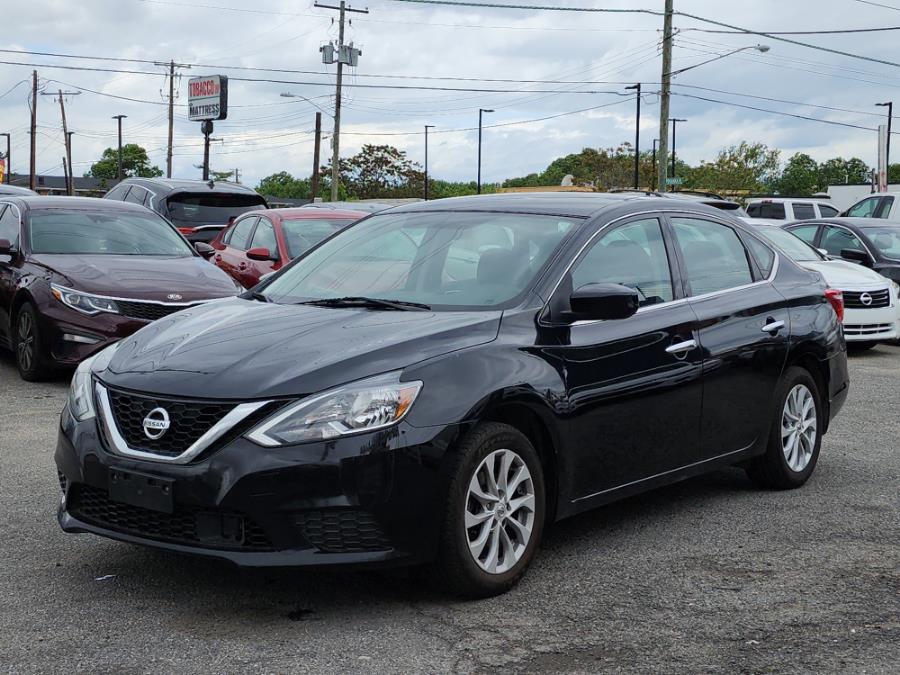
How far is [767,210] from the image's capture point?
28047 millimetres

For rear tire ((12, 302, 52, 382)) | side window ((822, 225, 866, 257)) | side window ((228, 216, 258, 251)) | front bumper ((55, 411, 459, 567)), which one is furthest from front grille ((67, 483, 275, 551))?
side window ((822, 225, 866, 257))

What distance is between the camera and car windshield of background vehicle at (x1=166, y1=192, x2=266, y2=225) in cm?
1739

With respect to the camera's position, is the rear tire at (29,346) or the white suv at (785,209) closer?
the rear tire at (29,346)

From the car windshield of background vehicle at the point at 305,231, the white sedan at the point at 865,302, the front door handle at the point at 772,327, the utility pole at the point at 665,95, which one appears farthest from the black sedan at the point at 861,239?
the utility pole at the point at 665,95

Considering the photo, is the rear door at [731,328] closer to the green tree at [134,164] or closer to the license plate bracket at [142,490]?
the license plate bracket at [142,490]

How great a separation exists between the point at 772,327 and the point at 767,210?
74.7 feet

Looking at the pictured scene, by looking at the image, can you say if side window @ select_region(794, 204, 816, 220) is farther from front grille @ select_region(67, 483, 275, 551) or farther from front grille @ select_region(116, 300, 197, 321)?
front grille @ select_region(67, 483, 275, 551)

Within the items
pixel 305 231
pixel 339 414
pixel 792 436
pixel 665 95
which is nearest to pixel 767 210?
pixel 665 95

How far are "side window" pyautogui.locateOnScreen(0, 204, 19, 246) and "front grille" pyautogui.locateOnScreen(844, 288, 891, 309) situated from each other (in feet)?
29.1

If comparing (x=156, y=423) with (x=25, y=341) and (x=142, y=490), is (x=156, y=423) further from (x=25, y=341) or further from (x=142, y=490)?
(x=25, y=341)

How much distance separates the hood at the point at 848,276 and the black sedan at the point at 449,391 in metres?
7.65

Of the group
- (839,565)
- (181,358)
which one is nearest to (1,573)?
(181,358)

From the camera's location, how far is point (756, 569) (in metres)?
4.99

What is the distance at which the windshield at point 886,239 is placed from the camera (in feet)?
50.8
